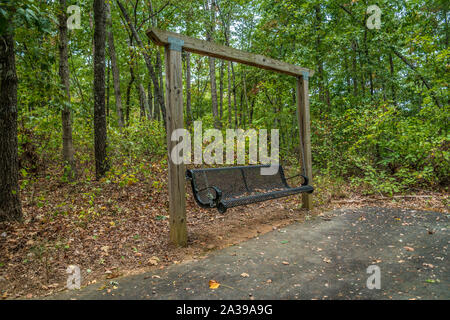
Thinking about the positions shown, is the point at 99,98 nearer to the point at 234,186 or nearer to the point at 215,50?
the point at 215,50

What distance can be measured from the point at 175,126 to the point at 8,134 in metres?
2.43

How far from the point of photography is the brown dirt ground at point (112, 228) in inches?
118

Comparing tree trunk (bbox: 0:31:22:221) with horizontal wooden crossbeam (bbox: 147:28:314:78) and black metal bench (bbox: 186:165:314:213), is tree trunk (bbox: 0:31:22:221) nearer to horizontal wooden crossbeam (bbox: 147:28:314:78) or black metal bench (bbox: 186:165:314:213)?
horizontal wooden crossbeam (bbox: 147:28:314:78)

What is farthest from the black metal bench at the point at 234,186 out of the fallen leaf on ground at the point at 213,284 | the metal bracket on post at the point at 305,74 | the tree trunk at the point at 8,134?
the tree trunk at the point at 8,134

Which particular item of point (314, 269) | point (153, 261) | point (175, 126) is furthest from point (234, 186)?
point (314, 269)

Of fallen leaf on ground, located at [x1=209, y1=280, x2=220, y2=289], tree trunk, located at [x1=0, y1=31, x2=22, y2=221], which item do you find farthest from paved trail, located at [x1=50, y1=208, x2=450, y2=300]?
tree trunk, located at [x1=0, y1=31, x2=22, y2=221]

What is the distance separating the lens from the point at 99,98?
653cm

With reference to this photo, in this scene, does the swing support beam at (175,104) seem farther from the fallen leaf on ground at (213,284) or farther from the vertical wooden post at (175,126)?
the fallen leaf on ground at (213,284)

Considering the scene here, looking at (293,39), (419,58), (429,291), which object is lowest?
(429,291)

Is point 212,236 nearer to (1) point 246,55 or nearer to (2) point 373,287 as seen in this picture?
(2) point 373,287

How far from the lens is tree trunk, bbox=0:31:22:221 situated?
12.2 feet

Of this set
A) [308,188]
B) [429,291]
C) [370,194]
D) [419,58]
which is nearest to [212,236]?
[308,188]

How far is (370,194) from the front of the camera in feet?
22.2

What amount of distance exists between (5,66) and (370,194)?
7650mm
